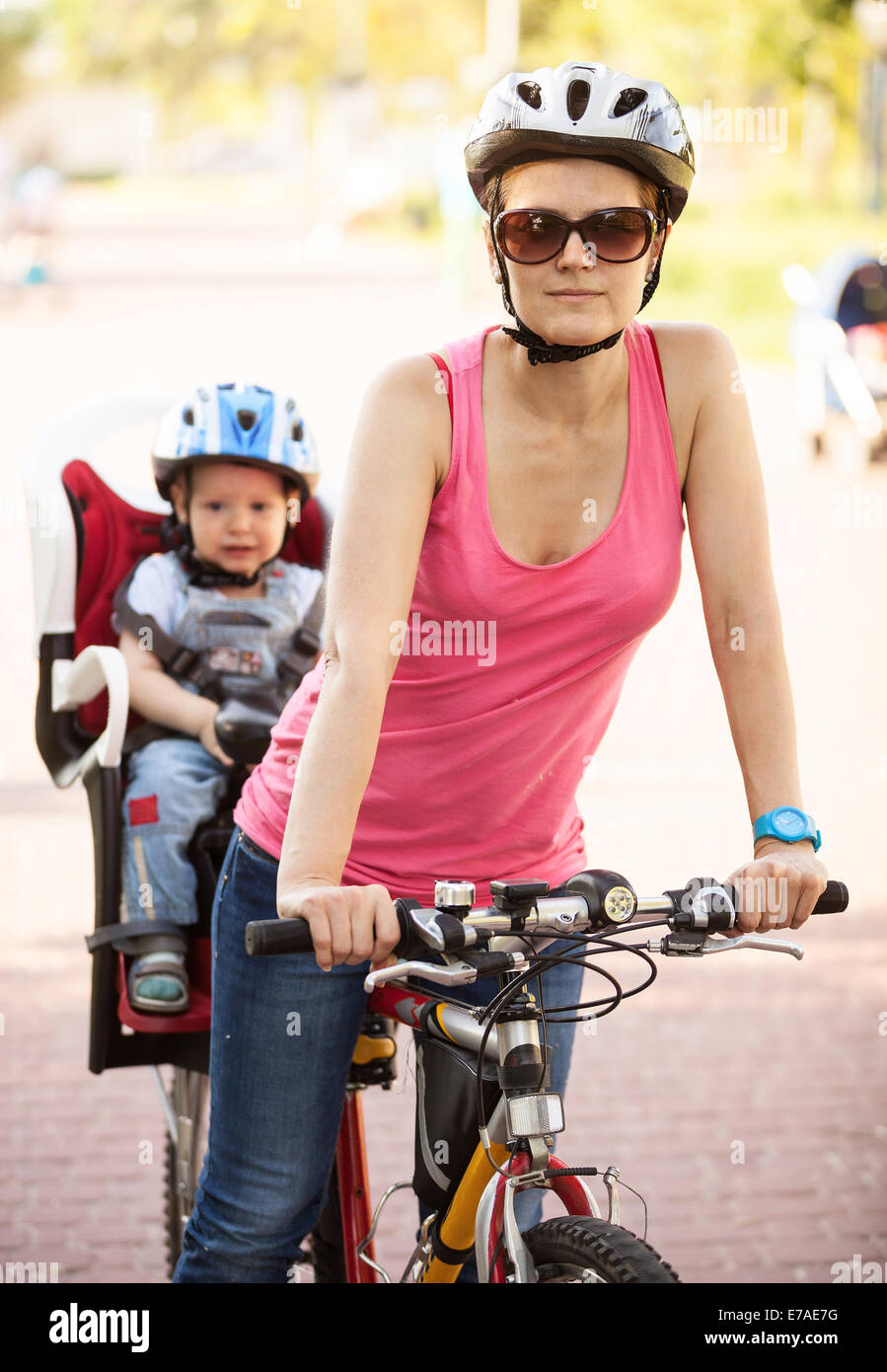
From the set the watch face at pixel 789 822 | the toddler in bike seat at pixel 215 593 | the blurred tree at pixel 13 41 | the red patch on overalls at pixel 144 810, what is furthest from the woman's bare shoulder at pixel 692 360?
the blurred tree at pixel 13 41

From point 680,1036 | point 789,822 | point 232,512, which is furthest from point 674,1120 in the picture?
point 789,822

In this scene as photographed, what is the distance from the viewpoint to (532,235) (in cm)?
229

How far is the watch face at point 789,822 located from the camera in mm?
2318

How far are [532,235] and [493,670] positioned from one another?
592 millimetres

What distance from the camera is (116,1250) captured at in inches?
163

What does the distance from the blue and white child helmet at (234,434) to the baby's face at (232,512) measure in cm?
3

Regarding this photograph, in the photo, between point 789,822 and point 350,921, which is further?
point 789,822

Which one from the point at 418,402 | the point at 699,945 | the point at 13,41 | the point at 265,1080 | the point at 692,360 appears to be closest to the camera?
the point at 699,945

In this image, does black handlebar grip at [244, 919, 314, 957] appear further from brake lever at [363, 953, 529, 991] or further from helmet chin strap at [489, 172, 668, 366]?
helmet chin strap at [489, 172, 668, 366]

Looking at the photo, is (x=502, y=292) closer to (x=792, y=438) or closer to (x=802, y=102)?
(x=792, y=438)

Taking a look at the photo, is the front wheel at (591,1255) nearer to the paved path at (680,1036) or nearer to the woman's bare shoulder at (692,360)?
the paved path at (680,1036)

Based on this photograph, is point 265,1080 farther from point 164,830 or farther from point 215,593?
point 215,593

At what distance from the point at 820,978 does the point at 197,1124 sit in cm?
285

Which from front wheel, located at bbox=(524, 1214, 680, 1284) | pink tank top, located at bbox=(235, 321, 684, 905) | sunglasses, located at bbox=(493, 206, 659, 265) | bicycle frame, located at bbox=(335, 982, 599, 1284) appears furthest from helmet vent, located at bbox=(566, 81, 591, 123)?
front wheel, located at bbox=(524, 1214, 680, 1284)
